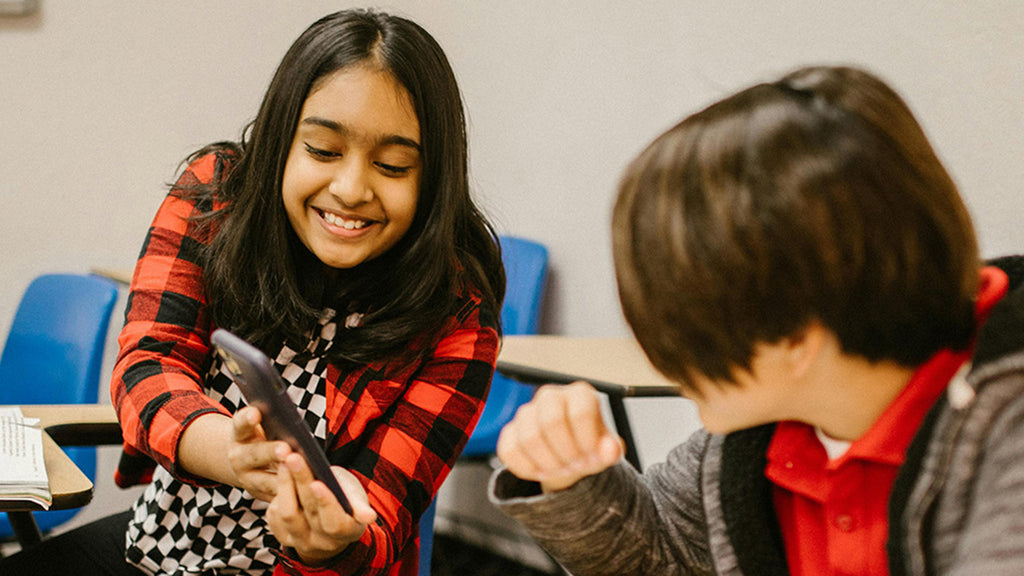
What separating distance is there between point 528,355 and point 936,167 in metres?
A: 1.36

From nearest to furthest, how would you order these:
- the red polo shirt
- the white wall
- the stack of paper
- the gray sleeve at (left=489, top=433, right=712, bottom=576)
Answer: the red polo shirt
the gray sleeve at (left=489, top=433, right=712, bottom=576)
the stack of paper
the white wall

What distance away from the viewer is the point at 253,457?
889 mm

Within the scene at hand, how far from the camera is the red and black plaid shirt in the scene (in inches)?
40.6

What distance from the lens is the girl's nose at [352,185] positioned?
41.1 inches

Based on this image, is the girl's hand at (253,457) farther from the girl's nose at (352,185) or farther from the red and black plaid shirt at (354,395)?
the girl's nose at (352,185)

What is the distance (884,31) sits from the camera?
5.96 ft

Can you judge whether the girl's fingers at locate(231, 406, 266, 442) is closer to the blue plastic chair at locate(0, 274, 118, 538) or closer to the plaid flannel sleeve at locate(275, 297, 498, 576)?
the plaid flannel sleeve at locate(275, 297, 498, 576)

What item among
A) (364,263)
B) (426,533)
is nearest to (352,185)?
(364,263)

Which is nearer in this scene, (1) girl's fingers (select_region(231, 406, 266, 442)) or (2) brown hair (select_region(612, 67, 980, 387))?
(2) brown hair (select_region(612, 67, 980, 387))

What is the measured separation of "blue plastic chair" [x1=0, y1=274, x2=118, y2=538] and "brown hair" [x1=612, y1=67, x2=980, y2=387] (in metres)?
1.51

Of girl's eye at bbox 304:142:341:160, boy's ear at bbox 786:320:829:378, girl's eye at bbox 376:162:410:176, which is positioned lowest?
boy's ear at bbox 786:320:829:378

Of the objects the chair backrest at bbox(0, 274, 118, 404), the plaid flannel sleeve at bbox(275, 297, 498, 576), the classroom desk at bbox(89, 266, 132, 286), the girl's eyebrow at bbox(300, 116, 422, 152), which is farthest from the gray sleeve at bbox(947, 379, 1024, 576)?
the classroom desk at bbox(89, 266, 132, 286)

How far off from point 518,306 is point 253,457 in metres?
1.78

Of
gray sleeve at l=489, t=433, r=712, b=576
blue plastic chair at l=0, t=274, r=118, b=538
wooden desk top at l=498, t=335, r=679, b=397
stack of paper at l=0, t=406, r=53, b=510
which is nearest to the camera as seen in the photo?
gray sleeve at l=489, t=433, r=712, b=576
